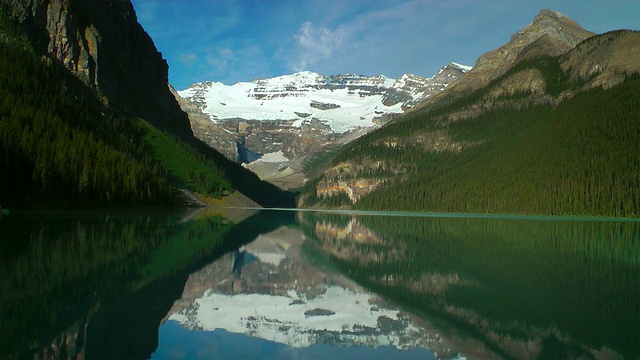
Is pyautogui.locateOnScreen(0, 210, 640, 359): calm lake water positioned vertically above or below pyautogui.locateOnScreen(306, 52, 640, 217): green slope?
below

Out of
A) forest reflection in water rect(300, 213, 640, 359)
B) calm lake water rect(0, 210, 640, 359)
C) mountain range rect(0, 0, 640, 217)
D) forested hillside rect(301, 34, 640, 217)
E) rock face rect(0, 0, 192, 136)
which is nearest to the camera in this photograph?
calm lake water rect(0, 210, 640, 359)

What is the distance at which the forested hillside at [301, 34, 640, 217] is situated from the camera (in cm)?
11481

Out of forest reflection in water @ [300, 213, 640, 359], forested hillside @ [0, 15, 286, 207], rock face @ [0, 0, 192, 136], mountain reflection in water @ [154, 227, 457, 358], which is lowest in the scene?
mountain reflection in water @ [154, 227, 457, 358]

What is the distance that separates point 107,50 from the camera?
150m

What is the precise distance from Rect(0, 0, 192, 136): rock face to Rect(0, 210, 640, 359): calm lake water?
379ft

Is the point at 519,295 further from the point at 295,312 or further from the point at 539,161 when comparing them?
the point at 539,161

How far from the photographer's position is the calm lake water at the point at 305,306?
980cm

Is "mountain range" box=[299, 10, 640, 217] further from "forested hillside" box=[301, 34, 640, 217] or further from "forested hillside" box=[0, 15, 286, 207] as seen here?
"forested hillside" box=[0, 15, 286, 207]

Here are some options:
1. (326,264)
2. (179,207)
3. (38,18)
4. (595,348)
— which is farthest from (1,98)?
(595,348)

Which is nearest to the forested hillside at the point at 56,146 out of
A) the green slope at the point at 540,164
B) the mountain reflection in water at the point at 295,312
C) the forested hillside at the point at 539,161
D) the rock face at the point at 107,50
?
the rock face at the point at 107,50

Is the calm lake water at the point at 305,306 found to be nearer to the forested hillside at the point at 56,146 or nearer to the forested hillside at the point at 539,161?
the forested hillside at the point at 56,146

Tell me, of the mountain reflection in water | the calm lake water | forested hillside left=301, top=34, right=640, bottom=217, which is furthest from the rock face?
the mountain reflection in water

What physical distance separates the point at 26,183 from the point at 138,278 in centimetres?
5792

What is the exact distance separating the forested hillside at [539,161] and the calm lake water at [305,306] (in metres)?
102
